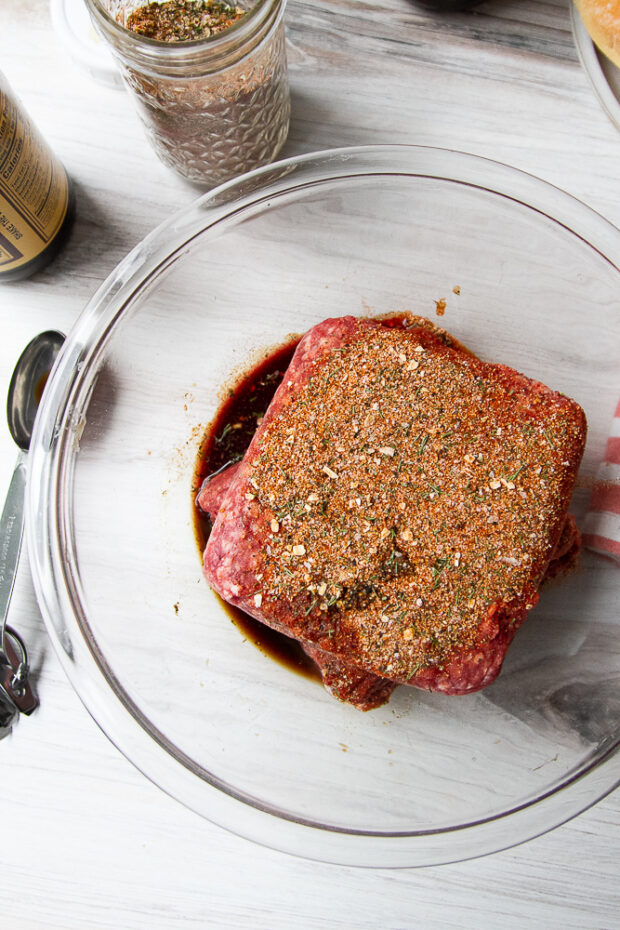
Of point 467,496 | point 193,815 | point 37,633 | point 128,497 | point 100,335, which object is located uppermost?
point 100,335

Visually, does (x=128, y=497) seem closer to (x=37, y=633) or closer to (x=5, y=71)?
(x=37, y=633)

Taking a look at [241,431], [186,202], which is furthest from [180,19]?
[241,431]

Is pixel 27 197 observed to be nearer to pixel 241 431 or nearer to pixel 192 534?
pixel 241 431

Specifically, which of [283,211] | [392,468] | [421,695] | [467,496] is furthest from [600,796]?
[283,211]

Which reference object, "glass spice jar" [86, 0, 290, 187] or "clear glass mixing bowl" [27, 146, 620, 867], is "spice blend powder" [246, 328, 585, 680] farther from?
"glass spice jar" [86, 0, 290, 187]

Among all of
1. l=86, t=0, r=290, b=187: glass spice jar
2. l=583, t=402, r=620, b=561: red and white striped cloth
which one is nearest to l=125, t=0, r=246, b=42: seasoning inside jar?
l=86, t=0, r=290, b=187: glass spice jar

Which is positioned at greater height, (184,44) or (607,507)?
(184,44)

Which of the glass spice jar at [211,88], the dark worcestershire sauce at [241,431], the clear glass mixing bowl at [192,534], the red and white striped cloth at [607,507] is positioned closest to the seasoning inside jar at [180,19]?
the glass spice jar at [211,88]
